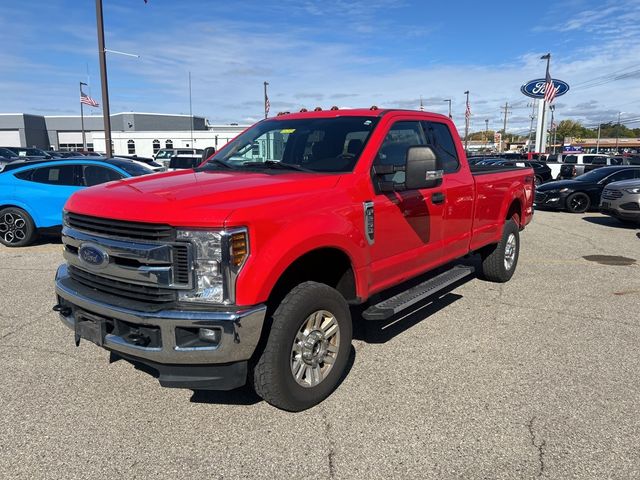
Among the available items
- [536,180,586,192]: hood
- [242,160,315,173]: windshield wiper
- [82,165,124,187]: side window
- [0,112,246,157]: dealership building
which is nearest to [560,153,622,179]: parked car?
[536,180,586,192]: hood

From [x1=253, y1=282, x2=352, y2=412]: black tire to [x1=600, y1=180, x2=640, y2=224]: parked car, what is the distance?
10.4 metres

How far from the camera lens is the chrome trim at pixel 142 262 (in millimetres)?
2836

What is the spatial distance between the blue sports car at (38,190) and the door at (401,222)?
618 centimetres

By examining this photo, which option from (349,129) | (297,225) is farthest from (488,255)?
(297,225)

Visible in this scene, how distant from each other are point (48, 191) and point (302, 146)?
20.2ft

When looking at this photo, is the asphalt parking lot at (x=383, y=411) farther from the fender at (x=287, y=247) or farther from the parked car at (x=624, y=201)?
the parked car at (x=624, y=201)

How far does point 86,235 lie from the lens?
3.27 m

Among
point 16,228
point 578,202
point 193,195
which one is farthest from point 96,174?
point 578,202

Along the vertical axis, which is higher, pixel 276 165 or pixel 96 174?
pixel 276 165

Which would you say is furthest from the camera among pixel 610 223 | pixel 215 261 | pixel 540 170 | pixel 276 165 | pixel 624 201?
pixel 540 170

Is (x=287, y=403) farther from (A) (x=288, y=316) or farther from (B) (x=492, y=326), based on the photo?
(B) (x=492, y=326)

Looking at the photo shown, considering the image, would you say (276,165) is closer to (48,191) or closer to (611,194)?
(48,191)

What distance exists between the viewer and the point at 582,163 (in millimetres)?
26812

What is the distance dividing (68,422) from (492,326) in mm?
3819
